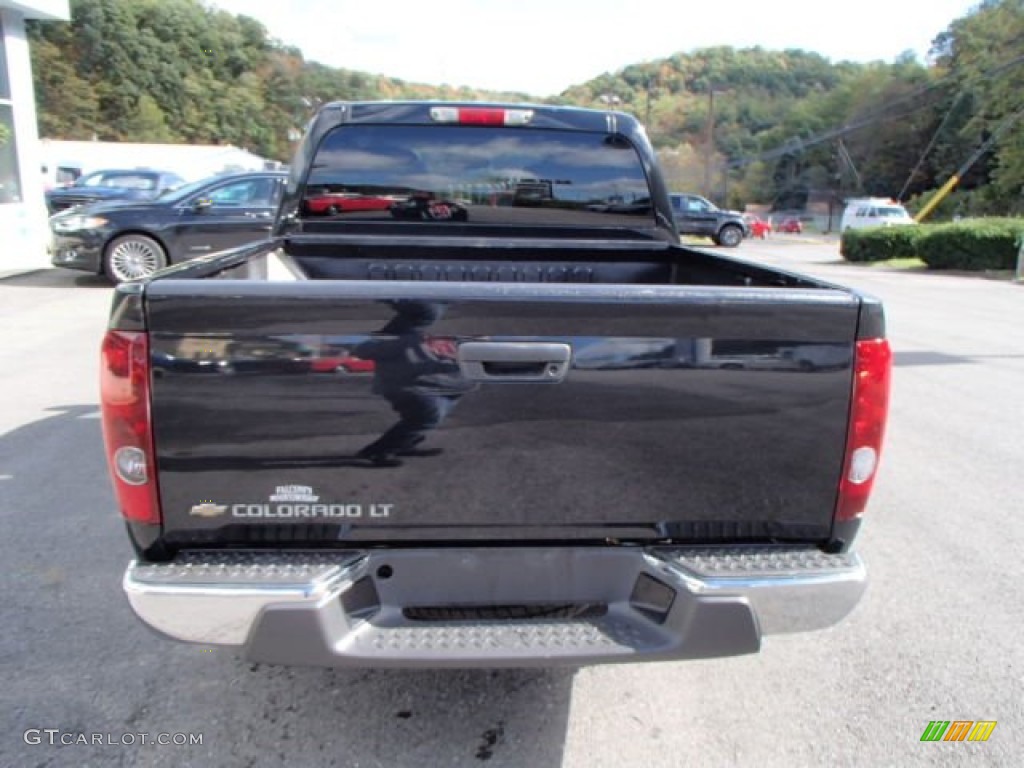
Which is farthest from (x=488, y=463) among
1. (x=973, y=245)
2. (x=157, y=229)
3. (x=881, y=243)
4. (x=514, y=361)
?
(x=881, y=243)

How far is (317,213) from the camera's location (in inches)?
152

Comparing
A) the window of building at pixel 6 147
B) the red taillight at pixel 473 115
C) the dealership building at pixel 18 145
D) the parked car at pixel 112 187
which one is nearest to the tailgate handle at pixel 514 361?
the red taillight at pixel 473 115

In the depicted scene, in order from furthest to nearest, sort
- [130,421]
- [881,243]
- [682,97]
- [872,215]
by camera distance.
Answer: [682,97] → [872,215] → [881,243] → [130,421]

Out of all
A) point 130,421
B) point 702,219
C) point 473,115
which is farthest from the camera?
point 702,219

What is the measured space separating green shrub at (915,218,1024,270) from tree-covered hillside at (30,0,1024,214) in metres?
30.4

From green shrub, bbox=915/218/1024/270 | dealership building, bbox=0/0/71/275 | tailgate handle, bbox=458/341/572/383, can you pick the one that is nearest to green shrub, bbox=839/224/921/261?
green shrub, bbox=915/218/1024/270

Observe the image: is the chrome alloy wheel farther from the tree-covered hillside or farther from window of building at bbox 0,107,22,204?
the tree-covered hillside

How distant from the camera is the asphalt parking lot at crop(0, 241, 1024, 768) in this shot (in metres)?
2.46

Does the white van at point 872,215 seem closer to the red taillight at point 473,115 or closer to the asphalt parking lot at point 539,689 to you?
the asphalt parking lot at point 539,689

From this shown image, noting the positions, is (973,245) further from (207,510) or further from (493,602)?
(207,510)

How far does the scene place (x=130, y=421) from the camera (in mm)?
1965

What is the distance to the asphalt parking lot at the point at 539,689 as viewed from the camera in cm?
246

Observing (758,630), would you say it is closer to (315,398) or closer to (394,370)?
(394,370)

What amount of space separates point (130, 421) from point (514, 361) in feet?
3.38
